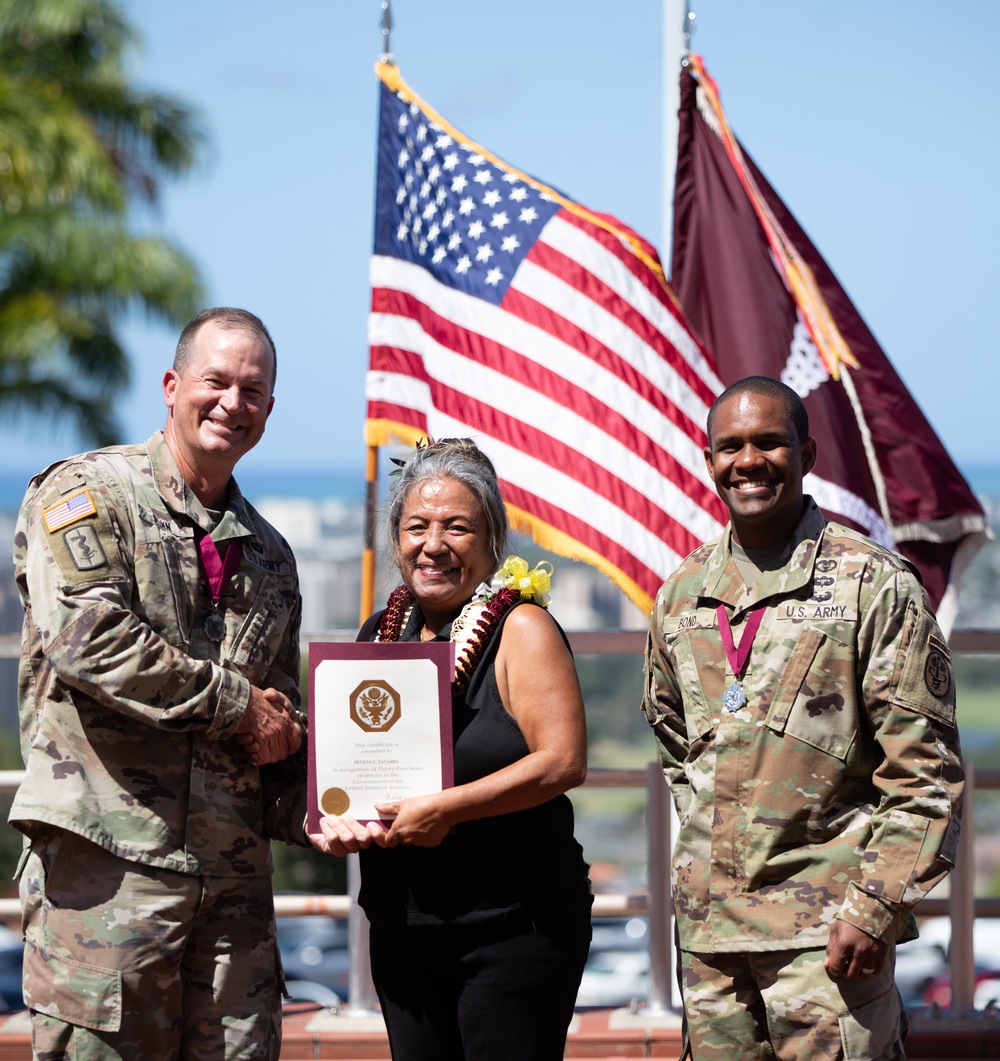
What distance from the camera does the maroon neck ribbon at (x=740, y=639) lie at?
331 centimetres

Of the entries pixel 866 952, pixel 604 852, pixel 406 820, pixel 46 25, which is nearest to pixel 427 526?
pixel 406 820

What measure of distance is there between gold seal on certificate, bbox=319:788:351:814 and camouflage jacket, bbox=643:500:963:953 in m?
0.80

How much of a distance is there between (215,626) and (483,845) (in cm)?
86

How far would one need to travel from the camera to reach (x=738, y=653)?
131 inches

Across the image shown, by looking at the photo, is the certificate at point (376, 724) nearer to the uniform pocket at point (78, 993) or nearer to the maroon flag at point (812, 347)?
the uniform pocket at point (78, 993)

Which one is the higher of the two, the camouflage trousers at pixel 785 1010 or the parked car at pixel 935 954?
the camouflage trousers at pixel 785 1010

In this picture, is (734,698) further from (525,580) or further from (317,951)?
(317,951)

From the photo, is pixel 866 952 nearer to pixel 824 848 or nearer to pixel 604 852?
pixel 824 848

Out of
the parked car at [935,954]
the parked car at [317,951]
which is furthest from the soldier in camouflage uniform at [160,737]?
the parked car at [317,951]

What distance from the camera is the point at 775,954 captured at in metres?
3.22

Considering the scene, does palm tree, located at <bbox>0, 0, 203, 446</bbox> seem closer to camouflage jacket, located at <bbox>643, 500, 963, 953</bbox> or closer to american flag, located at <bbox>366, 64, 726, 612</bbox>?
american flag, located at <bbox>366, 64, 726, 612</bbox>

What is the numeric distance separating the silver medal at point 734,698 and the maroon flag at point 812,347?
241 centimetres

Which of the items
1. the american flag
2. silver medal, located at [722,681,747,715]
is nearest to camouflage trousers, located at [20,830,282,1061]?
silver medal, located at [722,681,747,715]

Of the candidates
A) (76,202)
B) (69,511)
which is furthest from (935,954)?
(76,202)
